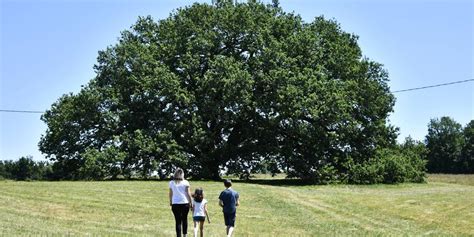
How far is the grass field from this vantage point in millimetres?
20203

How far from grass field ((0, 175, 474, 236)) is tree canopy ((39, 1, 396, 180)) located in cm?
873

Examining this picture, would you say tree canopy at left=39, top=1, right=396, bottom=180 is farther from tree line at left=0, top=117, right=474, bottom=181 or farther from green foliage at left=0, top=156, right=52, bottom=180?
green foliage at left=0, top=156, right=52, bottom=180

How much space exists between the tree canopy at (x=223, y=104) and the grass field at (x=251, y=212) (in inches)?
344

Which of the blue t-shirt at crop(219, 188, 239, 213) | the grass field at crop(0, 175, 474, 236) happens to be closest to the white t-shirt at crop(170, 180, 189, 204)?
the blue t-shirt at crop(219, 188, 239, 213)

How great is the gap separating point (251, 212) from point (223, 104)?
19.0 m

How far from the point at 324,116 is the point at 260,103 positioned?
4.83 metres

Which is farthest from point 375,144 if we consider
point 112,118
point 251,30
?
point 112,118

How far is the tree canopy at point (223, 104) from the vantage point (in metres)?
44.3

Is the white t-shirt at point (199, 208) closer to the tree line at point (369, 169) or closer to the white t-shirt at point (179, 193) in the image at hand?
the white t-shirt at point (179, 193)

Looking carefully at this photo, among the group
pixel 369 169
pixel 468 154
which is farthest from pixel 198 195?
pixel 468 154

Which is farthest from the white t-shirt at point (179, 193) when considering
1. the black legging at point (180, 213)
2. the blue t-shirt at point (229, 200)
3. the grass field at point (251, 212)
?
the grass field at point (251, 212)

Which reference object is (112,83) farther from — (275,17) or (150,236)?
(150,236)

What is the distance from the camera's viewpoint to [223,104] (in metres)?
44.7

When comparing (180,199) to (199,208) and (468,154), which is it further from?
(468,154)
